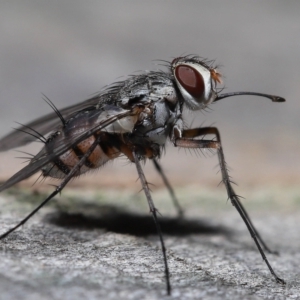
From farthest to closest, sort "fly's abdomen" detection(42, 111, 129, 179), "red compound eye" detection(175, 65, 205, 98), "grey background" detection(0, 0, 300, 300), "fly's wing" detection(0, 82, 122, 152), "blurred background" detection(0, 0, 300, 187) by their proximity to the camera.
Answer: "blurred background" detection(0, 0, 300, 187) → "fly's wing" detection(0, 82, 122, 152) → "red compound eye" detection(175, 65, 205, 98) → "fly's abdomen" detection(42, 111, 129, 179) → "grey background" detection(0, 0, 300, 300)

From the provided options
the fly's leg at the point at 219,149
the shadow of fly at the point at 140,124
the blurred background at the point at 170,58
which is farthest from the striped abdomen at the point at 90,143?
the blurred background at the point at 170,58

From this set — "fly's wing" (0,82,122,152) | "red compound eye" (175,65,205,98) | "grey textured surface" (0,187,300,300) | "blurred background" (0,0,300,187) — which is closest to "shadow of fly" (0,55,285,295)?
"red compound eye" (175,65,205,98)

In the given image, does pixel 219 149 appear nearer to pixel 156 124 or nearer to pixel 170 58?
pixel 156 124

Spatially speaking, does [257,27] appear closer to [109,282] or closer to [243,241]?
[243,241]

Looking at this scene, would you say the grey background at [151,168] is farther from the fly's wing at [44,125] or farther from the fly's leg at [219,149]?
the fly's wing at [44,125]

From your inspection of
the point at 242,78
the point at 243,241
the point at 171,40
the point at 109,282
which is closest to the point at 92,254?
the point at 109,282

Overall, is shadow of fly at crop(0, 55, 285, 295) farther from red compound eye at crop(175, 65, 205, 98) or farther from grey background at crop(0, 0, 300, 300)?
grey background at crop(0, 0, 300, 300)
